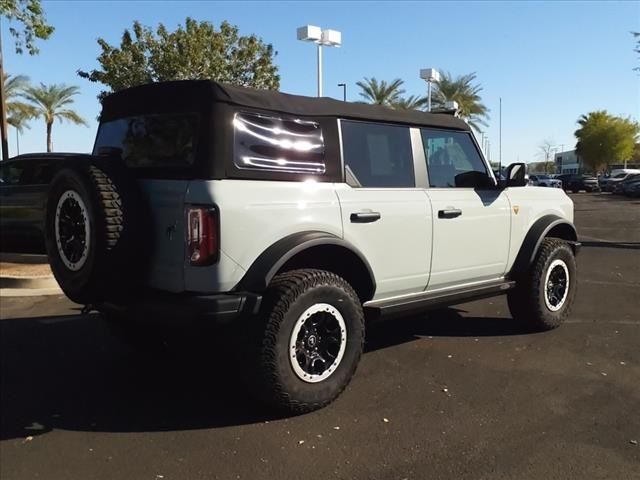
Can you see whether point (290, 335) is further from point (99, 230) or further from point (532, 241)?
point (532, 241)

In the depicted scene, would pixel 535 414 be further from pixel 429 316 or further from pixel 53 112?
pixel 53 112

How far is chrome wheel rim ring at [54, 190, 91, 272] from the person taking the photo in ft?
11.5

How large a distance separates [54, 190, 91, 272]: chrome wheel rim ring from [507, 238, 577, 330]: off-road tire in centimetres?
367

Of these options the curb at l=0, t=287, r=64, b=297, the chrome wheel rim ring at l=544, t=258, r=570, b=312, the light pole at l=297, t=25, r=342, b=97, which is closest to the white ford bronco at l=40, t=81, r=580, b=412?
the chrome wheel rim ring at l=544, t=258, r=570, b=312

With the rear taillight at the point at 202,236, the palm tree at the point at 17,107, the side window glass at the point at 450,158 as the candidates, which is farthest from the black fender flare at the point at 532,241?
the palm tree at the point at 17,107

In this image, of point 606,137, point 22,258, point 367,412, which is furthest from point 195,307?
point 606,137

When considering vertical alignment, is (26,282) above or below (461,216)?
below

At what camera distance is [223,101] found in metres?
3.56

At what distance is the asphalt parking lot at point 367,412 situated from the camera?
123 inches

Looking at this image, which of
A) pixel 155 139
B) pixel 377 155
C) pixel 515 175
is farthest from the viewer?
pixel 515 175

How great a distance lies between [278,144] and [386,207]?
91cm

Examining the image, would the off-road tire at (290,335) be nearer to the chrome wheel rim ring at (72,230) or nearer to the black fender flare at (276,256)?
the black fender flare at (276,256)

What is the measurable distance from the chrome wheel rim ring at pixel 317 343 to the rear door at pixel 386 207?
534 mm

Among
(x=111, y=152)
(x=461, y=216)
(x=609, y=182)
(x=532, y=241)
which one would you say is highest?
(x=609, y=182)
